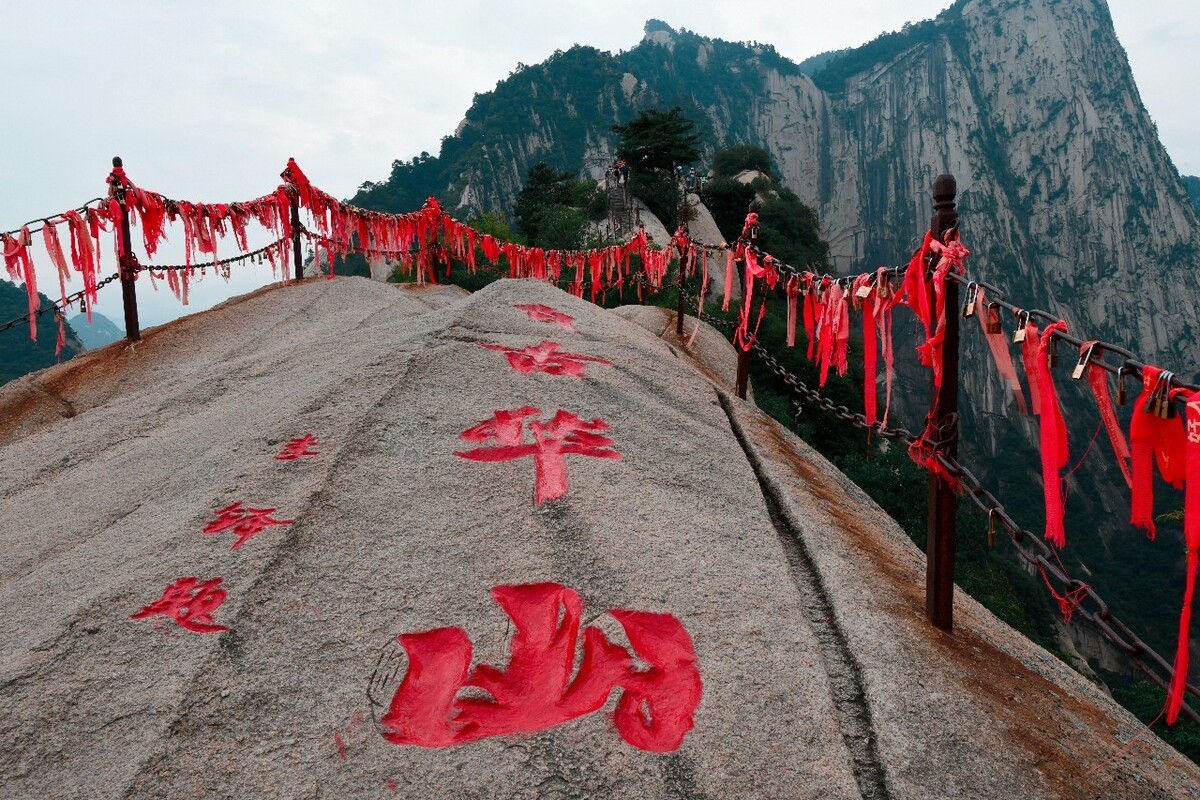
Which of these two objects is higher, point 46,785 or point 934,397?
point 934,397

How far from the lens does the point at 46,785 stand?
7.72ft

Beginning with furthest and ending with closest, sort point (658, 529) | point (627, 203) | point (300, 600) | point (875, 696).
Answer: point (627, 203) → point (658, 529) → point (300, 600) → point (875, 696)

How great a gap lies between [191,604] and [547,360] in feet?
9.67

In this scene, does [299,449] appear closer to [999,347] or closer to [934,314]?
[934,314]

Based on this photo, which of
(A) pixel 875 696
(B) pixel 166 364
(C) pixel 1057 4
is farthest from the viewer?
(C) pixel 1057 4

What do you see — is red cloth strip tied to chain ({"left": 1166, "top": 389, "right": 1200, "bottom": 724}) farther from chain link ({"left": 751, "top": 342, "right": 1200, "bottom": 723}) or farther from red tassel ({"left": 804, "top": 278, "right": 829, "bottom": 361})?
red tassel ({"left": 804, "top": 278, "right": 829, "bottom": 361})

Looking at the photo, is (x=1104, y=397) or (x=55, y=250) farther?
(x=55, y=250)

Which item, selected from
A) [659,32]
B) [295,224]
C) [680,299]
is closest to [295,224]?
[295,224]

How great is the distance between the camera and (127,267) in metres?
8.60

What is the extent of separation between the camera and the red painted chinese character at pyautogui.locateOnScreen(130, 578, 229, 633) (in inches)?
115

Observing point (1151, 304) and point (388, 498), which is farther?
point (1151, 304)

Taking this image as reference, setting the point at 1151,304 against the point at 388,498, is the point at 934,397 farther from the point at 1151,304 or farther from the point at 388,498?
the point at 1151,304

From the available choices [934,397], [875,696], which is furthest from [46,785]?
[934,397]

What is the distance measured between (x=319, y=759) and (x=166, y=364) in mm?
6865
